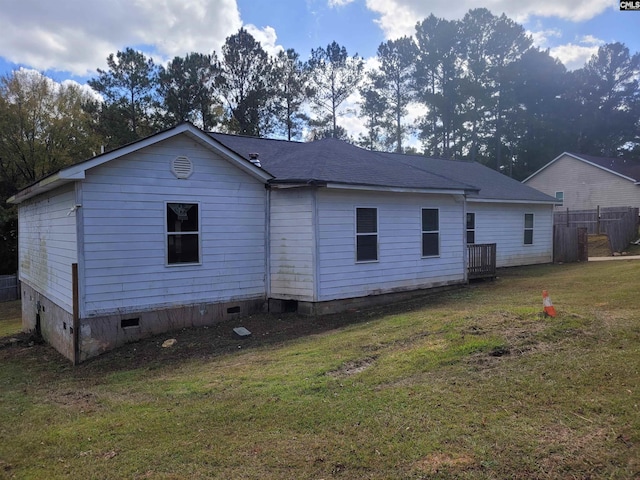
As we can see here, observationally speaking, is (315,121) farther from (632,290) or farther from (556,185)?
(632,290)

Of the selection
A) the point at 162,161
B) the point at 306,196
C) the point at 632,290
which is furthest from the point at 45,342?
the point at 632,290

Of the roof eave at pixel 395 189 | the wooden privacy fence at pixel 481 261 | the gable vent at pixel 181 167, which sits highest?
the gable vent at pixel 181 167

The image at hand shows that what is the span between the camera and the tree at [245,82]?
35406 millimetres

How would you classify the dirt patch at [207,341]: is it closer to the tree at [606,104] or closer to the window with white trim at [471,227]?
the window with white trim at [471,227]

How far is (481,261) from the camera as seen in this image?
47.5 ft

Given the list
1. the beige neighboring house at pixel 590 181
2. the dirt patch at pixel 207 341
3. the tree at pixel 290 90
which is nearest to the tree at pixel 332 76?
the tree at pixel 290 90

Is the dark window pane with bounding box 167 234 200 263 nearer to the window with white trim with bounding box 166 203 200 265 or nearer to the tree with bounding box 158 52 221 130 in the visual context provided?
the window with white trim with bounding box 166 203 200 265

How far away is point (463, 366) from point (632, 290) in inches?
270

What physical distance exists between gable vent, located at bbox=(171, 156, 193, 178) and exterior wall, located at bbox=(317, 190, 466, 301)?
2790 mm


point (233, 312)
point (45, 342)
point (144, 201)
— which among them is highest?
point (144, 201)

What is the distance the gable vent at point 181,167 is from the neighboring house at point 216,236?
0.02 m

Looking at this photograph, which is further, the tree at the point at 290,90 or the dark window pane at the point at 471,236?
the tree at the point at 290,90

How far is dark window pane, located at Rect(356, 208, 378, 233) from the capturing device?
11.2 meters

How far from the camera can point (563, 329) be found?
6785mm
